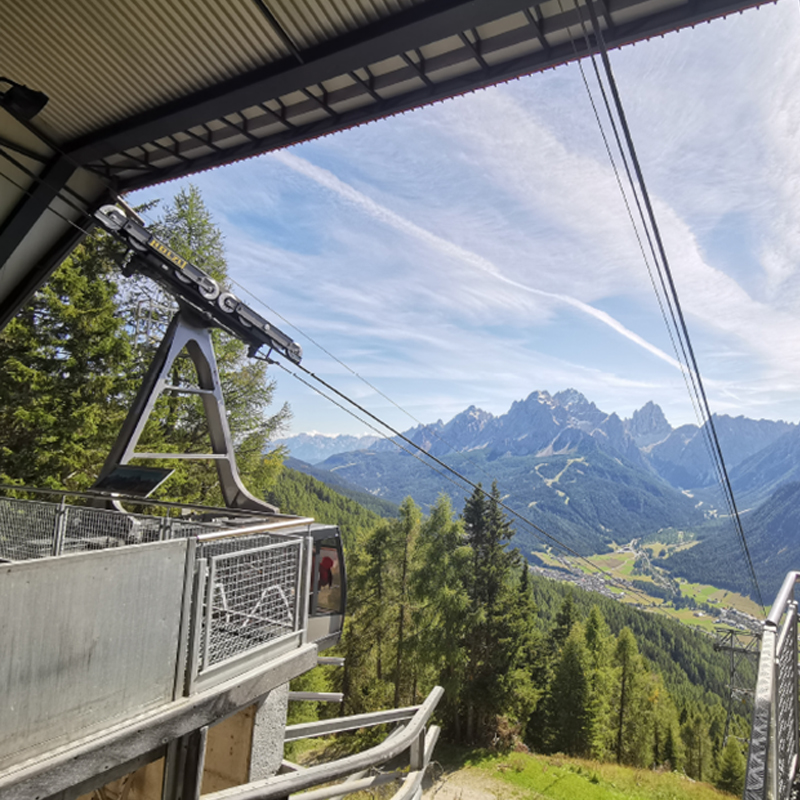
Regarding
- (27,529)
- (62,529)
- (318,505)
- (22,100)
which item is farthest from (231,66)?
(318,505)

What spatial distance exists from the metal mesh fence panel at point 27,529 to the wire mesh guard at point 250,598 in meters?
3.35

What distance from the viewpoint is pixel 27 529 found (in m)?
6.91

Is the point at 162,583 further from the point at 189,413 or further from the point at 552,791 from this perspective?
the point at 552,791

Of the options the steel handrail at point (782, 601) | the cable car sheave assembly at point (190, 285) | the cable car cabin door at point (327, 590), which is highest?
the cable car sheave assembly at point (190, 285)

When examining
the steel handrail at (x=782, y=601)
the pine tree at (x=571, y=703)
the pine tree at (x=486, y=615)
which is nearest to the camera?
the steel handrail at (x=782, y=601)

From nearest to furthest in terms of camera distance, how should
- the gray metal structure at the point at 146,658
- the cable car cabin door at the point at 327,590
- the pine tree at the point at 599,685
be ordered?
the gray metal structure at the point at 146,658 < the cable car cabin door at the point at 327,590 < the pine tree at the point at 599,685

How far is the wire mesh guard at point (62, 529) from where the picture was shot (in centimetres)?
664

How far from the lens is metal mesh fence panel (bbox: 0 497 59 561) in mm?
6711

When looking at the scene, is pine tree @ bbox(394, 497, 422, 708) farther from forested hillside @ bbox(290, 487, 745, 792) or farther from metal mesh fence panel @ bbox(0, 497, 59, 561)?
metal mesh fence panel @ bbox(0, 497, 59, 561)

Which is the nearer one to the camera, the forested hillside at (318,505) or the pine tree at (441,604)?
the pine tree at (441,604)

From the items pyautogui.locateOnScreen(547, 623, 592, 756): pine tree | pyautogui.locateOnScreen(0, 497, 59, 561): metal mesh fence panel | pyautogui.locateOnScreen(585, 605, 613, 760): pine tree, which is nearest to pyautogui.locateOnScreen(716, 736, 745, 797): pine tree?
pyautogui.locateOnScreen(585, 605, 613, 760): pine tree

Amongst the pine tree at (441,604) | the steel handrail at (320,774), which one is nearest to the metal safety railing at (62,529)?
the steel handrail at (320,774)

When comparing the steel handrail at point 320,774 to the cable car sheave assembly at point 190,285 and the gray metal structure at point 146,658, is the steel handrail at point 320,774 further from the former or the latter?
the cable car sheave assembly at point 190,285

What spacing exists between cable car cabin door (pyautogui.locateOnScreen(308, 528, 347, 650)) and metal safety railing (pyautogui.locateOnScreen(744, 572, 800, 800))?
423 cm
